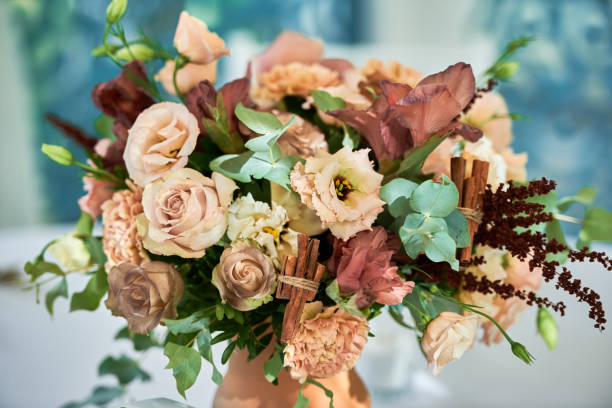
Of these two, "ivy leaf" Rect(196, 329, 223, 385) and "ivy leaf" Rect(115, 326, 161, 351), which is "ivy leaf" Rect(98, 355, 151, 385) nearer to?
"ivy leaf" Rect(115, 326, 161, 351)

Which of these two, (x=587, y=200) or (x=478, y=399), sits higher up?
(x=587, y=200)

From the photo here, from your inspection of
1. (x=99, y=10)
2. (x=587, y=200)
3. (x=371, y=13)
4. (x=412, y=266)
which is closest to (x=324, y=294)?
(x=412, y=266)

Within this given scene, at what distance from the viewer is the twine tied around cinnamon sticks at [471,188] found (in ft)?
1.45

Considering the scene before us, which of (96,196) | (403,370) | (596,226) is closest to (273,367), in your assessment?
(96,196)

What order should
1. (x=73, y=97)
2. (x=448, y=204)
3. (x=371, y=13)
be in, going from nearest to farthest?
(x=448, y=204)
(x=371, y=13)
(x=73, y=97)

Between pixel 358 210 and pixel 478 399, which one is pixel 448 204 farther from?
pixel 478 399

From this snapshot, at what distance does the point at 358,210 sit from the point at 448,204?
68 mm

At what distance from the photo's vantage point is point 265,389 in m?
0.53

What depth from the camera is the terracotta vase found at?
0.52 metres

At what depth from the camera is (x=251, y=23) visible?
261 cm

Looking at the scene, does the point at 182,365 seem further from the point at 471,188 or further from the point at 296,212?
the point at 471,188

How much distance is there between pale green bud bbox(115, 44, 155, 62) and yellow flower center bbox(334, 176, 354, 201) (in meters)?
0.26

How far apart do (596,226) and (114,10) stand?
20.9 inches

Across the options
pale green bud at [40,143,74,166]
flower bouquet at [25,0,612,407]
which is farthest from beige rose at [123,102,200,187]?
pale green bud at [40,143,74,166]
